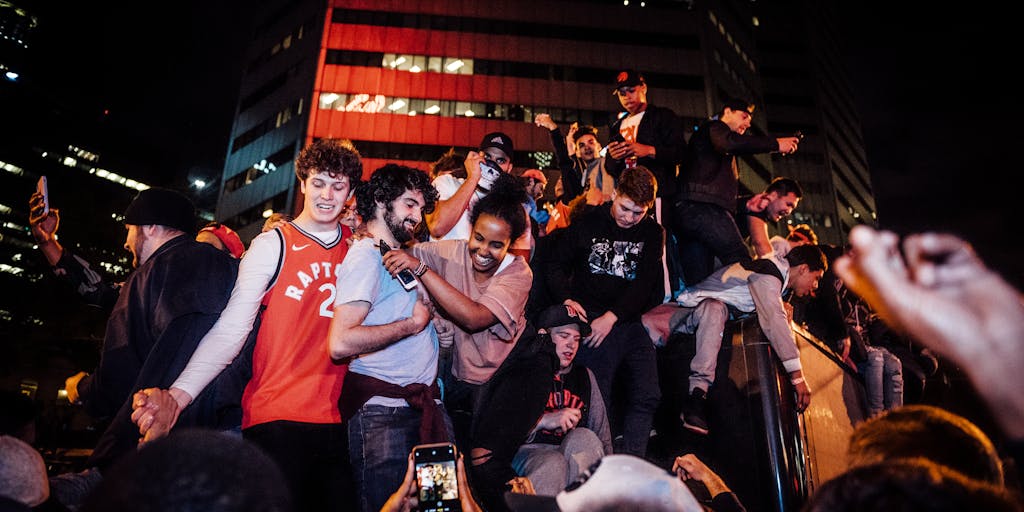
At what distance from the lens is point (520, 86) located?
42844 millimetres

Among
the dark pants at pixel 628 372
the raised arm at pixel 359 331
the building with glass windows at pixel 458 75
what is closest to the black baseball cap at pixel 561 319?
the dark pants at pixel 628 372

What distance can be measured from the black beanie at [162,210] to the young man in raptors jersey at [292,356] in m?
0.66

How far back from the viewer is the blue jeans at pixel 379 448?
100.0 inches

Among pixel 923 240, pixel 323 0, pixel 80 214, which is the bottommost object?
pixel 923 240

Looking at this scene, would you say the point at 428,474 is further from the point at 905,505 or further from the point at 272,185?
the point at 272,185

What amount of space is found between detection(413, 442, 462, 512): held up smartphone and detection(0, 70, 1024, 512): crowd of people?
32mm

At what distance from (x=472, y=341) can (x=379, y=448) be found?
1.04 metres

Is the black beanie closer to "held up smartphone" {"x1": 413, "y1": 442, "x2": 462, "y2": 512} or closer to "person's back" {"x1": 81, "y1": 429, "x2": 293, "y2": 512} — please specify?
"held up smartphone" {"x1": 413, "y1": 442, "x2": 462, "y2": 512}

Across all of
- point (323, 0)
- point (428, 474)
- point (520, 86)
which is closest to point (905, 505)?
point (428, 474)

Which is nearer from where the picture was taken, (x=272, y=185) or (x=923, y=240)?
(x=923, y=240)

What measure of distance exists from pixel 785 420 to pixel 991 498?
10.9 feet

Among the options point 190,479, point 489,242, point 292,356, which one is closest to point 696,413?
point 489,242

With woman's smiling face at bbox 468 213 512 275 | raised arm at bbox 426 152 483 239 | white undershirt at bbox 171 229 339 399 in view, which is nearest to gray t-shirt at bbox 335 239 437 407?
white undershirt at bbox 171 229 339 399

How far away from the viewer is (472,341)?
350cm
